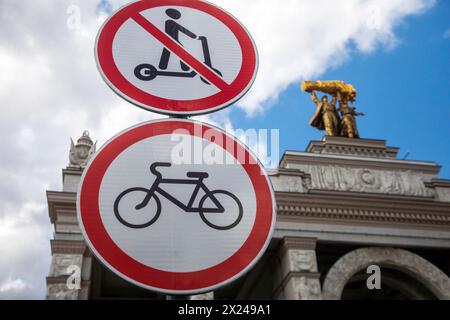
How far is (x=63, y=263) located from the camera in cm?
1241

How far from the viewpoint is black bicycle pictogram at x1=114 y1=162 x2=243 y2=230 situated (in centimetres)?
154

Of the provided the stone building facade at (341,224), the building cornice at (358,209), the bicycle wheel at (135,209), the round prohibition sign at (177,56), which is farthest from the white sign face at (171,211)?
the building cornice at (358,209)

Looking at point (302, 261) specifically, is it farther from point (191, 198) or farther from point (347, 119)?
point (191, 198)

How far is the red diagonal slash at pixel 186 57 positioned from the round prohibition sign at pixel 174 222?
0.28 meters

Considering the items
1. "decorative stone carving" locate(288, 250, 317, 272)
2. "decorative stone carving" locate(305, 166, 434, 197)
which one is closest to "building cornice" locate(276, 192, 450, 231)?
"decorative stone carving" locate(305, 166, 434, 197)

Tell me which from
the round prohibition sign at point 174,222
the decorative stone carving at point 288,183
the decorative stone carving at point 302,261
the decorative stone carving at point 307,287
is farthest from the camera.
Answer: the decorative stone carving at point 288,183

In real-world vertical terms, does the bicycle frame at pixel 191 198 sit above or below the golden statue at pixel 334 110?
below

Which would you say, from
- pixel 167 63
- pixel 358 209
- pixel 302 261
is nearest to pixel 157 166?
pixel 167 63

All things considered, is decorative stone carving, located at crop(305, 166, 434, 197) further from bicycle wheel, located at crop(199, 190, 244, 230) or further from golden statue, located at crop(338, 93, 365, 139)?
bicycle wheel, located at crop(199, 190, 244, 230)

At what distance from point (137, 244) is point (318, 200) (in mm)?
13519

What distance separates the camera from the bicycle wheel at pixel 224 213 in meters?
1.57

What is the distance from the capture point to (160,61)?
1.91m

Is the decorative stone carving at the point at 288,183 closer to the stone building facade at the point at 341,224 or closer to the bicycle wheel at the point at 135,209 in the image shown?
the stone building facade at the point at 341,224
